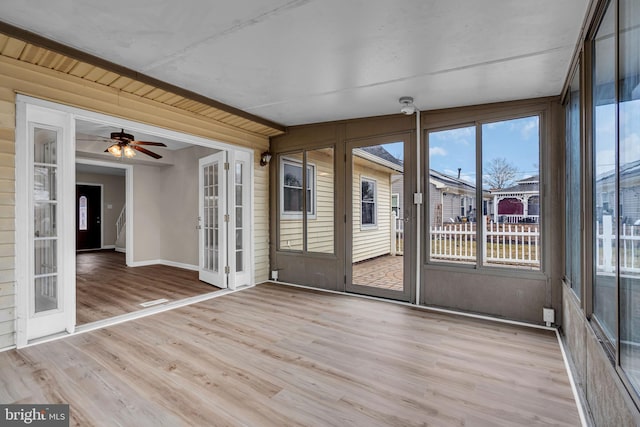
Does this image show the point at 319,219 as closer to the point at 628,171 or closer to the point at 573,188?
the point at 573,188

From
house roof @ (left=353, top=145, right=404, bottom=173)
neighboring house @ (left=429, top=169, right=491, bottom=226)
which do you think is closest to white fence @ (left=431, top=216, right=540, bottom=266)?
neighboring house @ (left=429, top=169, right=491, bottom=226)

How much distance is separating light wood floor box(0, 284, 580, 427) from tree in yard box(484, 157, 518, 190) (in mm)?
1600

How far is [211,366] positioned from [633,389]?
2534 millimetres

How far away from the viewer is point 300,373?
243 cm

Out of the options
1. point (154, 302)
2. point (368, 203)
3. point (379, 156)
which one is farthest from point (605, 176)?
point (368, 203)

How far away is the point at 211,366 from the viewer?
100 inches

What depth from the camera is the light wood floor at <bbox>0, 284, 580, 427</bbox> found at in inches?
76.7

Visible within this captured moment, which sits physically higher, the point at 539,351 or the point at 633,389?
the point at 633,389

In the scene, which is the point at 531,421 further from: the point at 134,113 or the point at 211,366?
the point at 134,113

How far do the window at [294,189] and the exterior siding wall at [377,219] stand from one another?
0.73 meters

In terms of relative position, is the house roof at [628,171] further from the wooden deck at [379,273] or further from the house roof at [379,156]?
the wooden deck at [379,273]

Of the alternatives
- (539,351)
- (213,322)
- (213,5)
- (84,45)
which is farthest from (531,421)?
(84,45)

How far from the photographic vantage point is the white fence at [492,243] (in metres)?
3.65

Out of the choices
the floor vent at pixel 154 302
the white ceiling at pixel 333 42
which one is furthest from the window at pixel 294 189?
the floor vent at pixel 154 302
